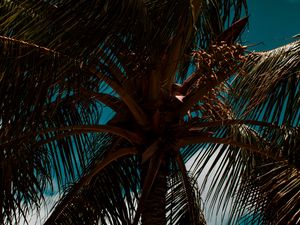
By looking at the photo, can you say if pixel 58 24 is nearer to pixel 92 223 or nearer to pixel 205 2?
pixel 205 2

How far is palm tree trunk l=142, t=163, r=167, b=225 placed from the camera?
5.19m

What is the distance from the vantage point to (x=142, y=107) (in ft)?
17.0

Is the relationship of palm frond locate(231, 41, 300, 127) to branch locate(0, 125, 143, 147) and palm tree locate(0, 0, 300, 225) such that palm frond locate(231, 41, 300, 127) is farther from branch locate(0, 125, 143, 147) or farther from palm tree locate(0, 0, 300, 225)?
branch locate(0, 125, 143, 147)

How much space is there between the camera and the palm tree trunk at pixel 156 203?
17.0 feet

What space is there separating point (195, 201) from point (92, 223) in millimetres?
1168

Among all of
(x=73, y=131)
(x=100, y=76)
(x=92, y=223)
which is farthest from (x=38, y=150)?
(x=100, y=76)

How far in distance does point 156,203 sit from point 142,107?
87 centimetres

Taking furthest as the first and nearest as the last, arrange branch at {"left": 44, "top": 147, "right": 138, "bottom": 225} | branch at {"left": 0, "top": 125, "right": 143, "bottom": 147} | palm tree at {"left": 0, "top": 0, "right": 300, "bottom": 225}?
branch at {"left": 44, "top": 147, "right": 138, "bottom": 225} < branch at {"left": 0, "top": 125, "right": 143, "bottom": 147} < palm tree at {"left": 0, "top": 0, "right": 300, "bottom": 225}

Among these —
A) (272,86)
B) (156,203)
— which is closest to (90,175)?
(156,203)

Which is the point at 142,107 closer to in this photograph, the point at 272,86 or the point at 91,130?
the point at 91,130

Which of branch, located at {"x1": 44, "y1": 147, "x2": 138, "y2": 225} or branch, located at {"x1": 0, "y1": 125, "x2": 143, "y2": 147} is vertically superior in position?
branch, located at {"x1": 0, "y1": 125, "x2": 143, "y2": 147}

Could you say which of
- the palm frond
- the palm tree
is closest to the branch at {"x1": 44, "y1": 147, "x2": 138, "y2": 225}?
the palm tree

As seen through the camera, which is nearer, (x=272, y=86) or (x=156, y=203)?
(x=272, y=86)

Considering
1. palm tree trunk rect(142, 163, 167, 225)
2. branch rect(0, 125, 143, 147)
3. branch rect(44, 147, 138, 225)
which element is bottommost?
palm tree trunk rect(142, 163, 167, 225)
